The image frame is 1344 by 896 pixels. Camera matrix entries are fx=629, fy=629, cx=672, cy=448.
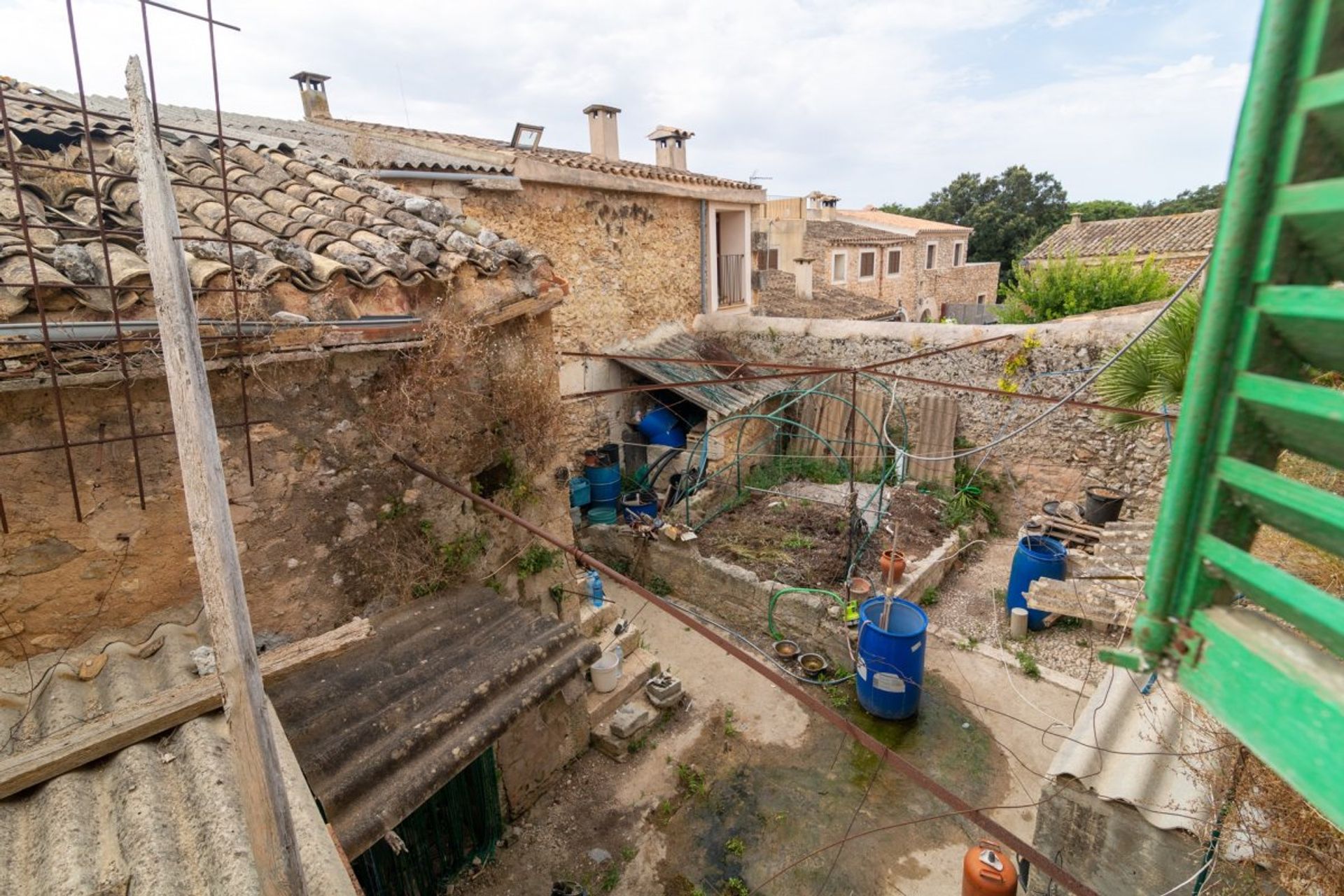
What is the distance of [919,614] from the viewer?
6.89 meters

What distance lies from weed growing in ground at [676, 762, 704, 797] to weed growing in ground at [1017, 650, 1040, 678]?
A: 160 inches

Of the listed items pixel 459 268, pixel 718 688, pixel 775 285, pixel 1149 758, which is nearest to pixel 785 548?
pixel 718 688

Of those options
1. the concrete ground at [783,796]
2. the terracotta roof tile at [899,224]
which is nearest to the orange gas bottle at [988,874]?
the concrete ground at [783,796]

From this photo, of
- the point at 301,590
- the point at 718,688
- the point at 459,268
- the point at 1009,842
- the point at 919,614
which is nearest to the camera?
the point at 1009,842

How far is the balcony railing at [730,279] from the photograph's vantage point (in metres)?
14.3

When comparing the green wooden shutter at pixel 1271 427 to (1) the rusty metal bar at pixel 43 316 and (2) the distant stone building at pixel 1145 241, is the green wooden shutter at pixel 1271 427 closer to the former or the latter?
(1) the rusty metal bar at pixel 43 316

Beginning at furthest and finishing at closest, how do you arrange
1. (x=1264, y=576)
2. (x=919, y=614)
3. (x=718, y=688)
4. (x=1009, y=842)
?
(x=718, y=688), (x=919, y=614), (x=1009, y=842), (x=1264, y=576)

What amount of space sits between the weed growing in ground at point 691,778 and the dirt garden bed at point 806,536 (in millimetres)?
2989

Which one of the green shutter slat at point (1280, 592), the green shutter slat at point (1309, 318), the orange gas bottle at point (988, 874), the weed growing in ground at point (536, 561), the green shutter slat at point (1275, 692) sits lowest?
the orange gas bottle at point (988, 874)

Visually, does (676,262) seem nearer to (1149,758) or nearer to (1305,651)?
(1149,758)

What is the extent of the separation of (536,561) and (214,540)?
3750 mm

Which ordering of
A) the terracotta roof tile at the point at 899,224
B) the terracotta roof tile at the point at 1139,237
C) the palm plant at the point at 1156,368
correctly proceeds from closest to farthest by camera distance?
the palm plant at the point at 1156,368
the terracotta roof tile at the point at 1139,237
the terracotta roof tile at the point at 899,224

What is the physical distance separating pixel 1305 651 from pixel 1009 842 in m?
1.50

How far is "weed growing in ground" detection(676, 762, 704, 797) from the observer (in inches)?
241
